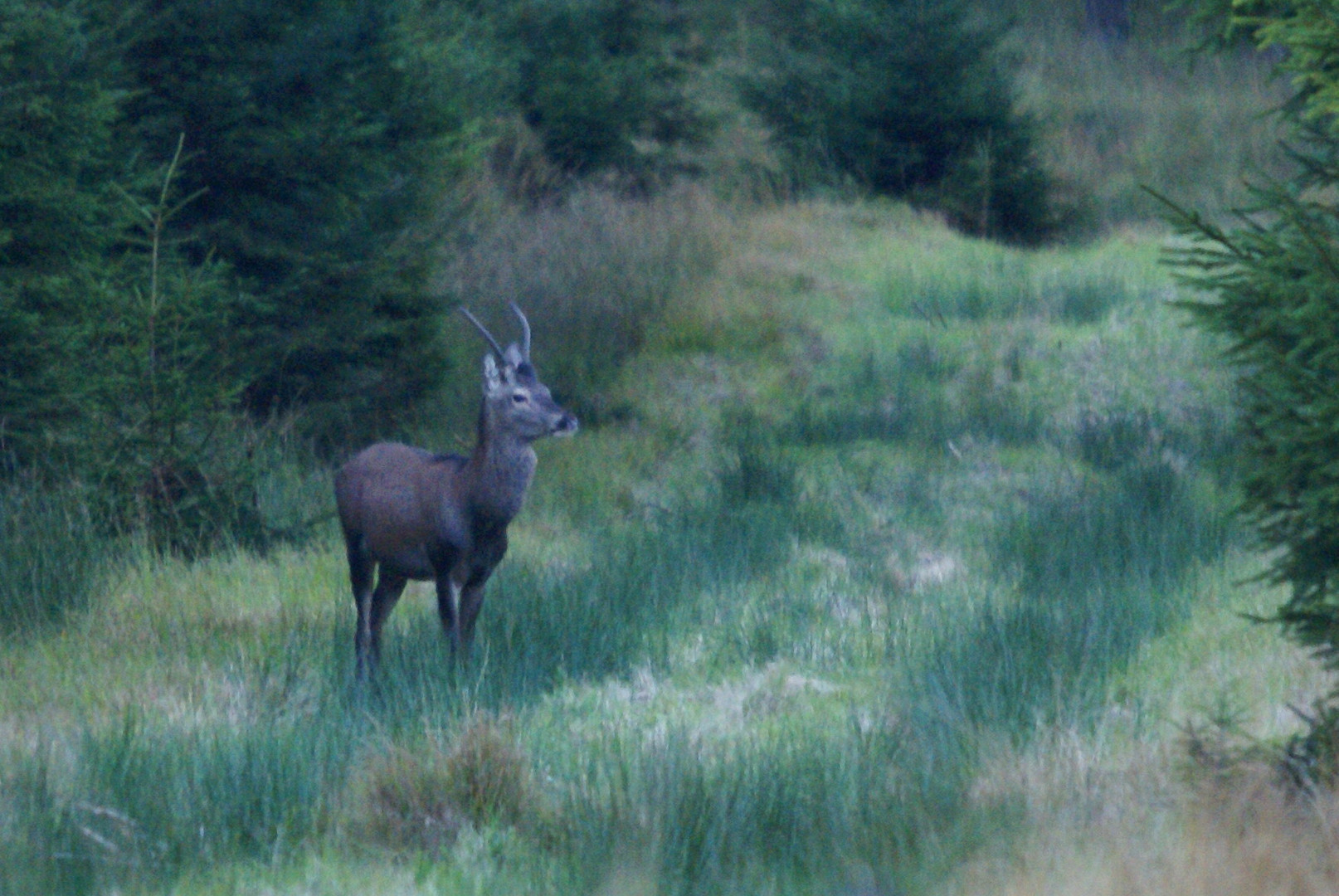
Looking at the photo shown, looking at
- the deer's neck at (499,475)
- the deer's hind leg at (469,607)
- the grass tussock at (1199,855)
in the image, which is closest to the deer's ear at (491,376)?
the deer's neck at (499,475)

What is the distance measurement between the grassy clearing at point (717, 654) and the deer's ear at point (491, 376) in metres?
0.95

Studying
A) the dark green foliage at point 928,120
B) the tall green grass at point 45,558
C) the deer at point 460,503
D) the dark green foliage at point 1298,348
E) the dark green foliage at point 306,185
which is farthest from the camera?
the dark green foliage at point 928,120

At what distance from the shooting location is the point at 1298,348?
4.23 metres

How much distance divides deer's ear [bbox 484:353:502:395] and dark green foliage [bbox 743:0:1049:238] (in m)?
9.69

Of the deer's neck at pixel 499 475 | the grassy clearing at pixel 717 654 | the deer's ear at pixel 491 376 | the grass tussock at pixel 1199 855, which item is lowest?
the grassy clearing at pixel 717 654

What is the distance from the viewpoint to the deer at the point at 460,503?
232 inches

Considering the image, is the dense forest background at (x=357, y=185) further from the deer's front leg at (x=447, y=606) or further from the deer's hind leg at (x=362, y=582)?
the deer's front leg at (x=447, y=606)

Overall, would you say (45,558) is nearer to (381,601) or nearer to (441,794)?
(381,601)

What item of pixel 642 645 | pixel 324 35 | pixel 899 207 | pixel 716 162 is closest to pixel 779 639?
pixel 642 645

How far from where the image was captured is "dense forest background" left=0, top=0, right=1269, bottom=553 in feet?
25.6

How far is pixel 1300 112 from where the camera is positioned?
5297 mm

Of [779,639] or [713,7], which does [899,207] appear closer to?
[779,639]

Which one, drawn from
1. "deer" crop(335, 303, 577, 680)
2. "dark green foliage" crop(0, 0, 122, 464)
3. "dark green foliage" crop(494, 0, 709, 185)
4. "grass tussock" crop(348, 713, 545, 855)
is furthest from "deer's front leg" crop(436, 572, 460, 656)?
"dark green foliage" crop(494, 0, 709, 185)

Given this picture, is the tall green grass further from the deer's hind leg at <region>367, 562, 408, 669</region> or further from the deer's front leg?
the deer's front leg
